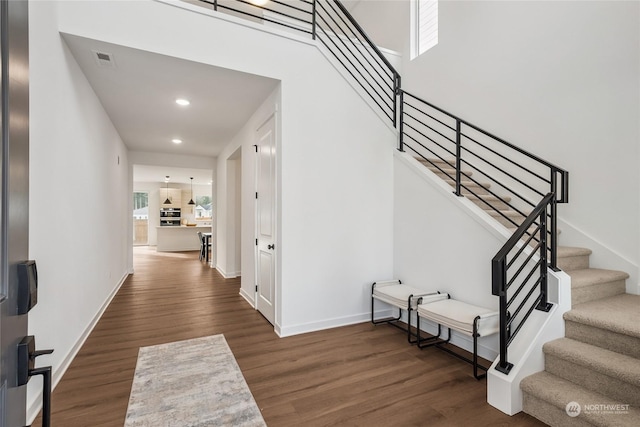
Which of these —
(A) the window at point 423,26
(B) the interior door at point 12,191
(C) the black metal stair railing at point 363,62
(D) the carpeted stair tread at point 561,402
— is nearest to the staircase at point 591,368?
(D) the carpeted stair tread at point 561,402

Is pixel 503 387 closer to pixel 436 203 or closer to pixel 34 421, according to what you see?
pixel 436 203

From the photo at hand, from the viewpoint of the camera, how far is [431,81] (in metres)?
4.73

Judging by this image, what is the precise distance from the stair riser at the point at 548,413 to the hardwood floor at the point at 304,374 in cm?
6

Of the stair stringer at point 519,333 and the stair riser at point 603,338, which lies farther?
the stair stringer at point 519,333

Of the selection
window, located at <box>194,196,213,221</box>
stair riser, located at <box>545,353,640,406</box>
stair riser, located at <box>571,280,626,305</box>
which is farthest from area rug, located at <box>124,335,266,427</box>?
window, located at <box>194,196,213,221</box>

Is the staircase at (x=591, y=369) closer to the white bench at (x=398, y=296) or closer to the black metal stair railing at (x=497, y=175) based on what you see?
the black metal stair railing at (x=497, y=175)

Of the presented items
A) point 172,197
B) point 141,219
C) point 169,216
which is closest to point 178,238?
point 169,216

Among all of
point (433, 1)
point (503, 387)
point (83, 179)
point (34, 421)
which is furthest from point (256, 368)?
point (433, 1)

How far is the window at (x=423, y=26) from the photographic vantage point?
486 cm

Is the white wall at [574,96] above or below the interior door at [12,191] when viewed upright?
above

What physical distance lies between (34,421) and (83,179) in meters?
2.20

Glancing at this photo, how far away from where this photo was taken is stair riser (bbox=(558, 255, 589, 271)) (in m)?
2.88

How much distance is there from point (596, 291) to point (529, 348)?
3.09ft

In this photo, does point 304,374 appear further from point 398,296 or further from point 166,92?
point 166,92
